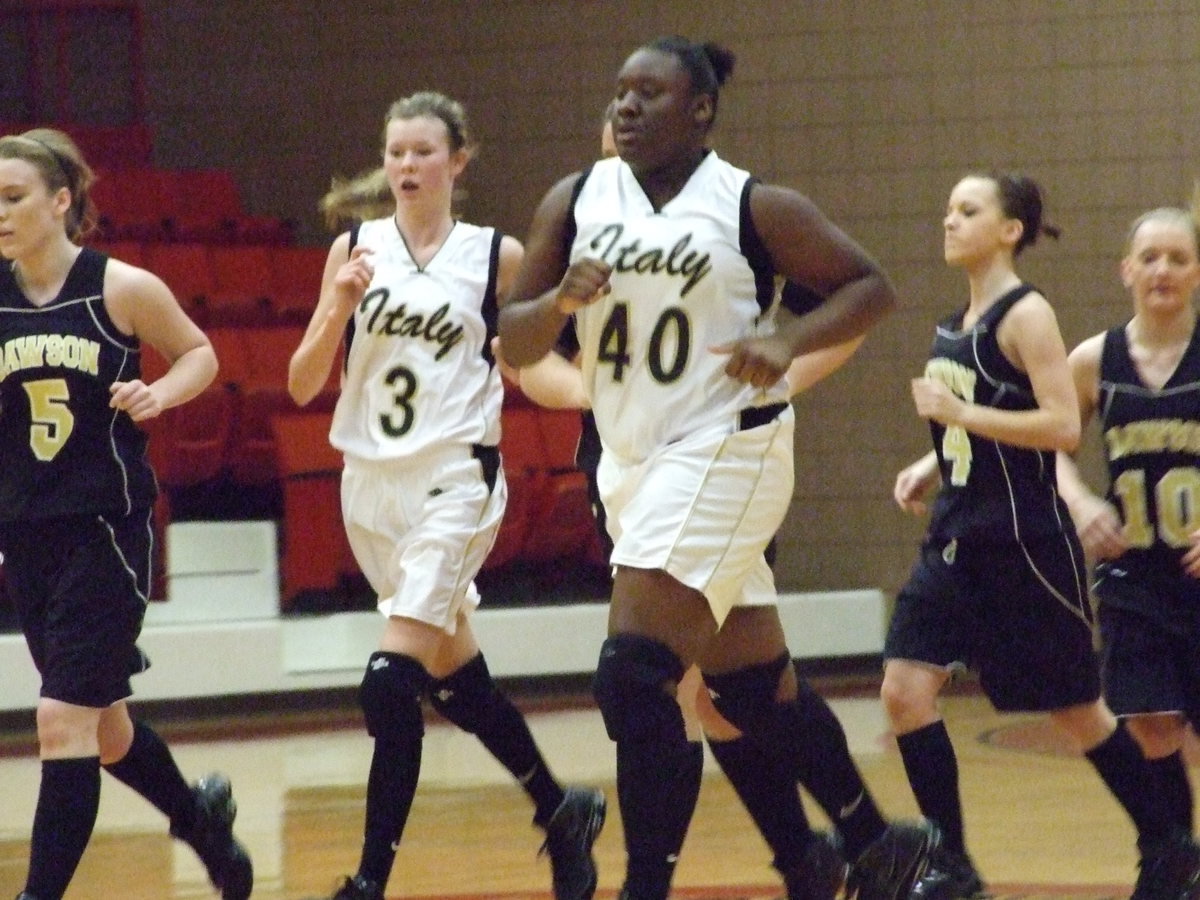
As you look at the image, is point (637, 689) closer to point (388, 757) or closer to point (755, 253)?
point (755, 253)

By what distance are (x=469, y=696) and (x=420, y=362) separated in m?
0.72

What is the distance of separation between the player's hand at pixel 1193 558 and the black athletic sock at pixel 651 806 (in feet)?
4.17

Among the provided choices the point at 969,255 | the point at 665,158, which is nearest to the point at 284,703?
the point at 969,255

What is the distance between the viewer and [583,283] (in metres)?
3.45

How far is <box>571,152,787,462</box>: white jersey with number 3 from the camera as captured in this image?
3.62 meters

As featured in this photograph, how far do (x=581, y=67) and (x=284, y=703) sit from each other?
345cm

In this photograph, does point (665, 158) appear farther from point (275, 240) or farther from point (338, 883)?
point (275, 240)

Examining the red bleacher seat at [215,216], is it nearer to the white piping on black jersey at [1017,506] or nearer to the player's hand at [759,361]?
the white piping on black jersey at [1017,506]

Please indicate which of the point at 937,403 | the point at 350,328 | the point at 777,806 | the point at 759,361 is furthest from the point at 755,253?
the point at 350,328

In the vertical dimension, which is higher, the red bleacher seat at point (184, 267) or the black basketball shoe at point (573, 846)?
the red bleacher seat at point (184, 267)

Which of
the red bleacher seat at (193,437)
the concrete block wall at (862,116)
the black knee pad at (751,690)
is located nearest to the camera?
the black knee pad at (751,690)

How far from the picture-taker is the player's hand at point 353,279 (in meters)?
4.45

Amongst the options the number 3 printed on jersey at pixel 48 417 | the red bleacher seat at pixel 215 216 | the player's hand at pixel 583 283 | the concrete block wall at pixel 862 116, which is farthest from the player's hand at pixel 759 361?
the red bleacher seat at pixel 215 216

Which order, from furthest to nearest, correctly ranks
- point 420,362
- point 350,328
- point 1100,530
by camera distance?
1. point 350,328
2. point 420,362
3. point 1100,530
